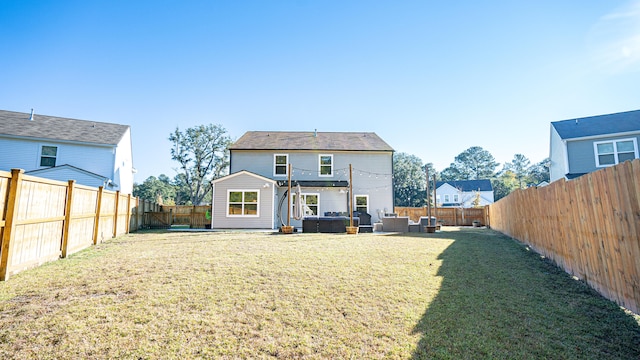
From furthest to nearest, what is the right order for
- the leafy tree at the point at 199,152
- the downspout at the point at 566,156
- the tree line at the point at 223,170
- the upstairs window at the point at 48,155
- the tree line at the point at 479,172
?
the tree line at the point at 479,172, the tree line at the point at 223,170, the leafy tree at the point at 199,152, the downspout at the point at 566,156, the upstairs window at the point at 48,155

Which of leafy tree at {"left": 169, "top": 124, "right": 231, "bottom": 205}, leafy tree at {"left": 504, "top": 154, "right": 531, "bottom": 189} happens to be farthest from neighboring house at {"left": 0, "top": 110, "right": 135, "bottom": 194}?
leafy tree at {"left": 504, "top": 154, "right": 531, "bottom": 189}

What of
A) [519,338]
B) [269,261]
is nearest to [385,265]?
[269,261]

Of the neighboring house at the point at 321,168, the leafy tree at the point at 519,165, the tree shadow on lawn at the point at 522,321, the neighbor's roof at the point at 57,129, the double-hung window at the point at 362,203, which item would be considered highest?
the leafy tree at the point at 519,165

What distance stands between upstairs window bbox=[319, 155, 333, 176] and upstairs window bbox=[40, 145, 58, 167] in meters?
15.5

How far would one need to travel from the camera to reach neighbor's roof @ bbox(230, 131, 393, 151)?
1891 cm

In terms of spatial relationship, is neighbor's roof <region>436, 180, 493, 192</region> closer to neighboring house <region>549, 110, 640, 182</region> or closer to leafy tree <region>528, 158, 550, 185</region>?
leafy tree <region>528, 158, 550, 185</region>

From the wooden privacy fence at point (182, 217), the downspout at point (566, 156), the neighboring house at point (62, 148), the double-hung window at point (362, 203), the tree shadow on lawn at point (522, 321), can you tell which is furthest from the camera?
the double-hung window at point (362, 203)

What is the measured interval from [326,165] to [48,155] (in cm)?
1623

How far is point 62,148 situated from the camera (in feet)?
51.9

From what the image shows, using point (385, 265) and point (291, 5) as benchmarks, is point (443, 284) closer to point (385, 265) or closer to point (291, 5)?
point (385, 265)

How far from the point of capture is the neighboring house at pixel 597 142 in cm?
1477

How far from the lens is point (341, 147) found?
19172 mm

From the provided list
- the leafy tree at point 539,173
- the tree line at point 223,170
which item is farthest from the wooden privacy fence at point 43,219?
the leafy tree at point 539,173

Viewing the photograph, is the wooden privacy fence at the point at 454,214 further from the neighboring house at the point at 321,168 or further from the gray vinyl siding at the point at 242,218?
the gray vinyl siding at the point at 242,218
